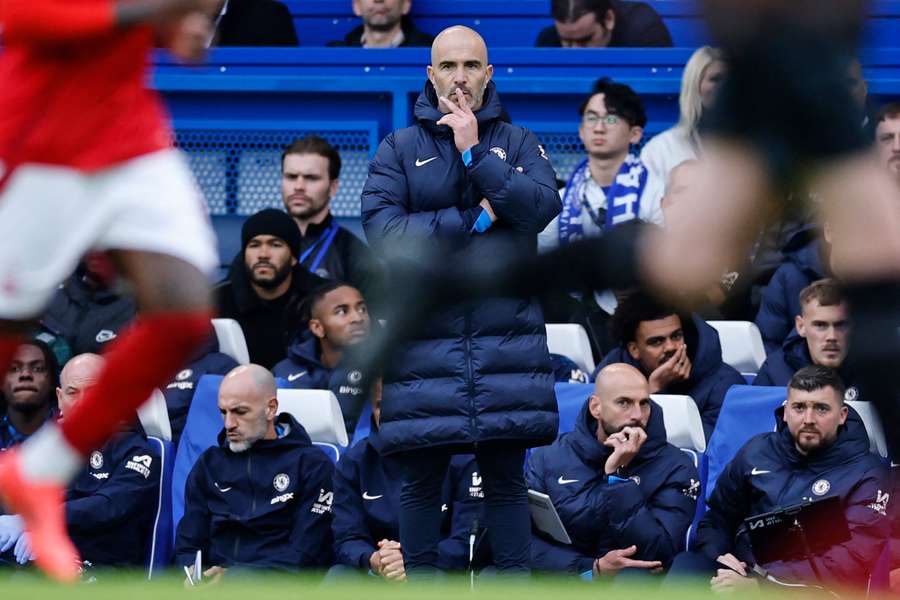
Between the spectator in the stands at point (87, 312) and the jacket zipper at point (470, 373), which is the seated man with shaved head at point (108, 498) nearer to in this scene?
the spectator in the stands at point (87, 312)

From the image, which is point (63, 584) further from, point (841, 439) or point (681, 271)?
point (841, 439)

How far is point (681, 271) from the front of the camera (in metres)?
4.30

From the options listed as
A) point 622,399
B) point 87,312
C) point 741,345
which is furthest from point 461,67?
point 87,312

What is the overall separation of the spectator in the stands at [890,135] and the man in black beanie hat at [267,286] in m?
2.79

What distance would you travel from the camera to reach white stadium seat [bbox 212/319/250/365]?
859 centimetres

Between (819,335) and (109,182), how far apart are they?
153 inches

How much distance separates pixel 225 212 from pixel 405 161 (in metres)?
2.95

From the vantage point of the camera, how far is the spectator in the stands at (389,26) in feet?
31.6

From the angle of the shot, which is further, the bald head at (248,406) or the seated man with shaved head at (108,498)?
the seated man with shaved head at (108,498)

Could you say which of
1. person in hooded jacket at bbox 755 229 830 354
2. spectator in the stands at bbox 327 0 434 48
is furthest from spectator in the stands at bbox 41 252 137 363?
person in hooded jacket at bbox 755 229 830 354

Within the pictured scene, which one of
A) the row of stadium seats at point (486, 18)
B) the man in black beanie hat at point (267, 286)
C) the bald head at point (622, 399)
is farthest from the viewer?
the row of stadium seats at point (486, 18)

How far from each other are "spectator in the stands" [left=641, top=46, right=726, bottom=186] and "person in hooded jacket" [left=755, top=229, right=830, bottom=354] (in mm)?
678

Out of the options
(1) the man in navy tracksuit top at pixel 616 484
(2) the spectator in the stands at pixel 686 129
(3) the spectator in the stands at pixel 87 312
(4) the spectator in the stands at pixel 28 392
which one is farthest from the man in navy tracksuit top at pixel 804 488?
(3) the spectator in the stands at pixel 87 312

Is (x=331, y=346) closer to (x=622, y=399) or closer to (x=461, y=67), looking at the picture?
(x=622, y=399)
